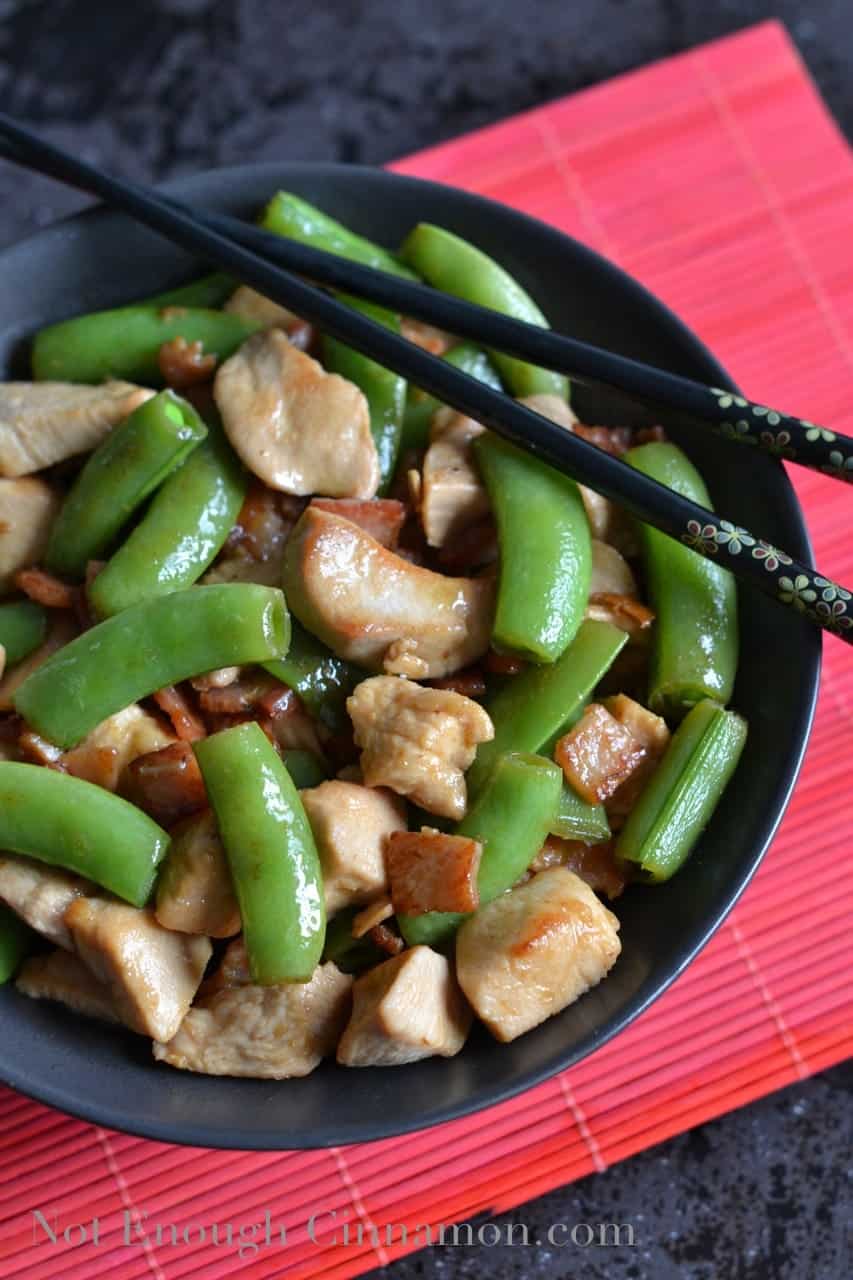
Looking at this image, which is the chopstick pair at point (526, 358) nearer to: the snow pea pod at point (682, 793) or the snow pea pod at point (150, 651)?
the snow pea pod at point (682, 793)

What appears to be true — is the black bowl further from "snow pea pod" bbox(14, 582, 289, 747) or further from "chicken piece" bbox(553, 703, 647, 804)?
"snow pea pod" bbox(14, 582, 289, 747)

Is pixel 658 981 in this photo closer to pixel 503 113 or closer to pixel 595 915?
pixel 595 915

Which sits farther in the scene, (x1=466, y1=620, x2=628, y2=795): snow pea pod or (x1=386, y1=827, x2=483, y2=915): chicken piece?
(x1=466, y1=620, x2=628, y2=795): snow pea pod

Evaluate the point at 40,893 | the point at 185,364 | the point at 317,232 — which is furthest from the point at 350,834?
the point at 317,232

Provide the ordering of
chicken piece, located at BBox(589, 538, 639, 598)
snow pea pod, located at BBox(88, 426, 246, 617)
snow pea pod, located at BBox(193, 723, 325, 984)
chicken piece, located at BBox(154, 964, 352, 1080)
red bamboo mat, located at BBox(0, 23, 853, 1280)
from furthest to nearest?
red bamboo mat, located at BBox(0, 23, 853, 1280)
chicken piece, located at BBox(589, 538, 639, 598)
snow pea pod, located at BBox(88, 426, 246, 617)
chicken piece, located at BBox(154, 964, 352, 1080)
snow pea pod, located at BBox(193, 723, 325, 984)

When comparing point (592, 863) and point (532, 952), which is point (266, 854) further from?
point (592, 863)

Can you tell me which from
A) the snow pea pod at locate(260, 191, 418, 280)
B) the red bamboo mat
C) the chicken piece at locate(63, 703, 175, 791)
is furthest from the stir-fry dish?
the red bamboo mat

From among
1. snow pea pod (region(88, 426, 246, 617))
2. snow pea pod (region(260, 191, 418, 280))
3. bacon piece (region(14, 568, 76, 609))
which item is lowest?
bacon piece (region(14, 568, 76, 609))
